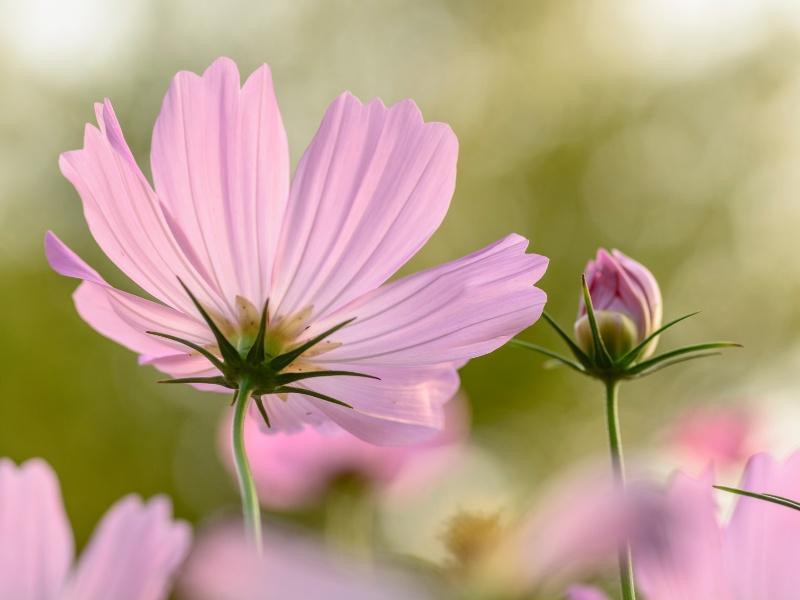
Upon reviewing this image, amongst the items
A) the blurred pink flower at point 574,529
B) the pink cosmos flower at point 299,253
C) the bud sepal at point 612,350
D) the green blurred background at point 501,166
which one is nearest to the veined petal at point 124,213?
the pink cosmos flower at point 299,253

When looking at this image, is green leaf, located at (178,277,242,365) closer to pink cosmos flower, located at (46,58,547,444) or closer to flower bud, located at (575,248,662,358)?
pink cosmos flower, located at (46,58,547,444)

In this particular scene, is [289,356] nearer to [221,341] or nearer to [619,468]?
[221,341]

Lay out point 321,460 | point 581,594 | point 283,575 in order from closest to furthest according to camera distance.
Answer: point 283,575, point 581,594, point 321,460

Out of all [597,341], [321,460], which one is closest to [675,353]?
[597,341]

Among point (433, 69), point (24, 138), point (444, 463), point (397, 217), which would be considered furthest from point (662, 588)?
point (433, 69)

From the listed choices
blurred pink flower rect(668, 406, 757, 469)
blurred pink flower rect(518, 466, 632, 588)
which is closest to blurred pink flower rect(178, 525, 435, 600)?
blurred pink flower rect(518, 466, 632, 588)

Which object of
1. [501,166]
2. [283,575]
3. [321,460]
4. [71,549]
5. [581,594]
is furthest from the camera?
[501,166]
